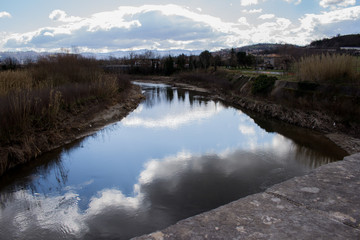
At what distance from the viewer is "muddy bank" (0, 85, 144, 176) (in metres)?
8.59

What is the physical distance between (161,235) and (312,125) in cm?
1300

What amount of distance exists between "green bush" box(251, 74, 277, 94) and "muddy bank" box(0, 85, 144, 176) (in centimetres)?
1011

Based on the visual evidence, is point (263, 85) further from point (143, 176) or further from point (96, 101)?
point (143, 176)

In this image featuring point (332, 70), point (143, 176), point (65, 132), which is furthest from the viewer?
point (332, 70)

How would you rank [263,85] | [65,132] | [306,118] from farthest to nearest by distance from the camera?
[263,85] → [306,118] → [65,132]

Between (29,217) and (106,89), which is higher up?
(106,89)

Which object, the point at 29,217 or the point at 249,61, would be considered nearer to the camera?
the point at 29,217

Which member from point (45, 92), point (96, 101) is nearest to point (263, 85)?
point (96, 101)

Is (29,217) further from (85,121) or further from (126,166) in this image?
(85,121)

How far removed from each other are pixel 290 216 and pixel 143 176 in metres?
5.94

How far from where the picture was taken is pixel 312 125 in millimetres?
13312

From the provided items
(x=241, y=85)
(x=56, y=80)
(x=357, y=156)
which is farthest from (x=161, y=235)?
(x=241, y=85)

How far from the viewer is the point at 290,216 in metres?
2.47

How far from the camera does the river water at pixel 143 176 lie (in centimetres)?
→ 564
